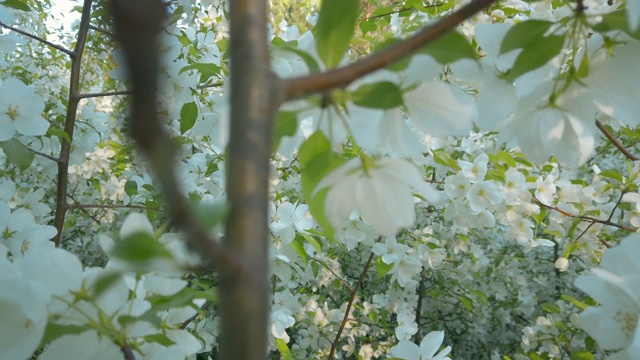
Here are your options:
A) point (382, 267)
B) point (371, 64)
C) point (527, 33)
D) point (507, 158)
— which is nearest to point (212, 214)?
point (371, 64)

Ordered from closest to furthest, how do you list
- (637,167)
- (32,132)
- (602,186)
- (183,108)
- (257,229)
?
(257,229)
(32,132)
(183,108)
(637,167)
(602,186)

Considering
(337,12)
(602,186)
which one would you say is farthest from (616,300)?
(602,186)

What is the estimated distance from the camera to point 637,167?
170cm

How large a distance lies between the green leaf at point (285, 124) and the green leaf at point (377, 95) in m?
0.06

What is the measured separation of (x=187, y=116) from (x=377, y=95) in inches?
38.8

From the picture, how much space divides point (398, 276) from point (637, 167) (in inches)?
30.2

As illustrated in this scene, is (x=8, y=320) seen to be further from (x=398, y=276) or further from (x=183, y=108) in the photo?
(x=398, y=276)

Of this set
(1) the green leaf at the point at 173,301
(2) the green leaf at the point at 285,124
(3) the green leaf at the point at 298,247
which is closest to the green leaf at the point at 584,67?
(2) the green leaf at the point at 285,124

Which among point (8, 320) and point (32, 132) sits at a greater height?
point (32, 132)

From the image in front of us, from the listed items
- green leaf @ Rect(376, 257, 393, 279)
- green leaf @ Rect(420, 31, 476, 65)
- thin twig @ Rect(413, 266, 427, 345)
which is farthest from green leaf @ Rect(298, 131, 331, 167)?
thin twig @ Rect(413, 266, 427, 345)

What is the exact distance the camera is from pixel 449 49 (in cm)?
44

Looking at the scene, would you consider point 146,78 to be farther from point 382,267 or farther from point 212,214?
point 382,267

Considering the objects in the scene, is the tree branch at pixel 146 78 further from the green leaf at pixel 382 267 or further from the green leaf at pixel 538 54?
the green leaf at pixel 382 267

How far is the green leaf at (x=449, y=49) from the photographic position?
17.2 inches
